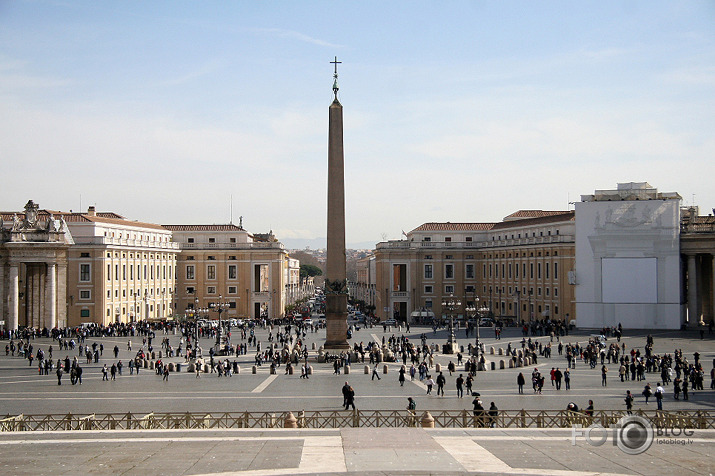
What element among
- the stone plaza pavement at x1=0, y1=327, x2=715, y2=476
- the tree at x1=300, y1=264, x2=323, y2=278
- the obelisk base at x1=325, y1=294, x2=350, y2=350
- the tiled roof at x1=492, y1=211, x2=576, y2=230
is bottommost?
the stone plaza pavement at x1=0, y1=327, x2=715, y2=476

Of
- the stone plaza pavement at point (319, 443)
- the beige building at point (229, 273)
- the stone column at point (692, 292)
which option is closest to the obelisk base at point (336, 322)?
the stone plaza pavement at point (319, 443)

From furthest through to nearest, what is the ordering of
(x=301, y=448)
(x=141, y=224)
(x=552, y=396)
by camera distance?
(x=141, y=224)
(x=552, y=396)
(x=301, y=448)

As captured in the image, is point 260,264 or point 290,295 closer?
point 260,264

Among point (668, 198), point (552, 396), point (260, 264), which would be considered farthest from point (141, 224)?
point (552, 396)

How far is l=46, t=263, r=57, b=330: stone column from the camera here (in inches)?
2149

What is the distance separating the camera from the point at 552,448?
54.0 ft

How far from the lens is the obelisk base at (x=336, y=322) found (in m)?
39.9

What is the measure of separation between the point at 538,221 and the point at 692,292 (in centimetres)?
1593

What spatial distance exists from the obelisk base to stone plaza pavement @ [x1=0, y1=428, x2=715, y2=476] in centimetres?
2120

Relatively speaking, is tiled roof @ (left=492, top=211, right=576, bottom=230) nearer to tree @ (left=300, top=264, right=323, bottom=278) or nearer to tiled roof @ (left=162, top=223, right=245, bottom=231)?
tiled roof @ (left=162, top=223, right=245, bottom=231)

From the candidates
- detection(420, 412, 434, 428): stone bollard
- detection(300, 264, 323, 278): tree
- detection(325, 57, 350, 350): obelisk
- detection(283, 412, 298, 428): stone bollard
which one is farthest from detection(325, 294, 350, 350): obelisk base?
detection(300, 264, 323, 278): tree

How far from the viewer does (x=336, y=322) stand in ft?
132

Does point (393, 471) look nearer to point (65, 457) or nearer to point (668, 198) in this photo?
point (65, 457)

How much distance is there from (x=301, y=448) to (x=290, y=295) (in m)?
91.7
